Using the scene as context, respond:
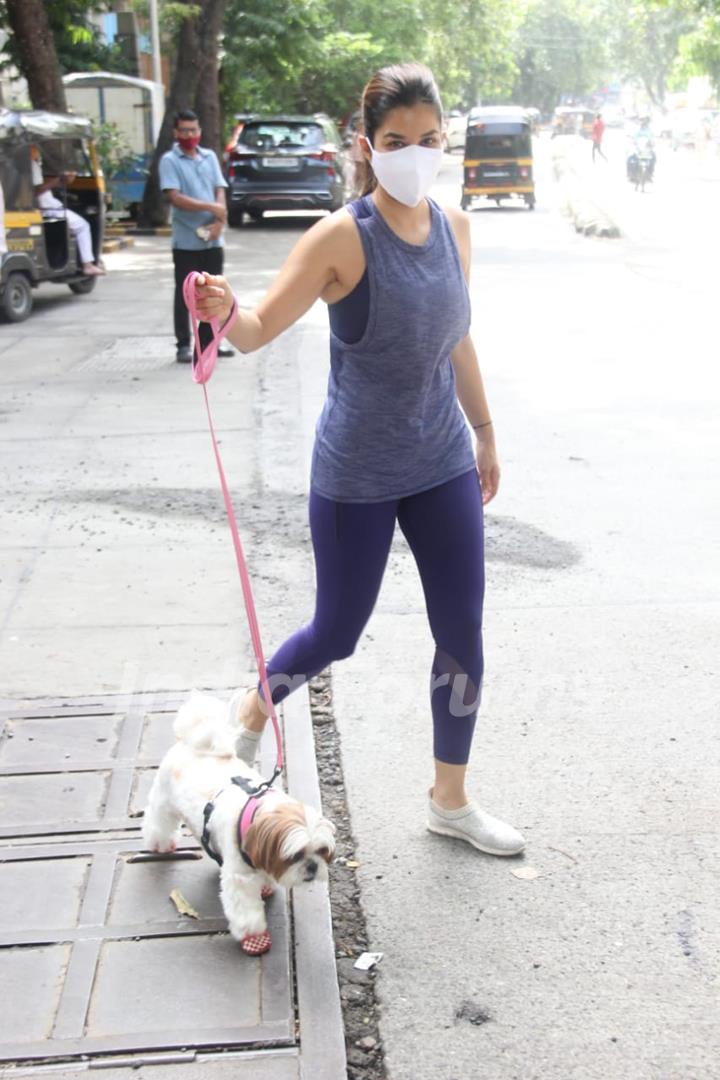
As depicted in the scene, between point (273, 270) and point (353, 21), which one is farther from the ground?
point (353, 21)

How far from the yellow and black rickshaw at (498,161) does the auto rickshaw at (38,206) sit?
15.8 meters

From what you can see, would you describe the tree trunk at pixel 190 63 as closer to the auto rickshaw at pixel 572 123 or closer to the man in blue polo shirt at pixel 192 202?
the man in blue polo shirt at pixel 192 202

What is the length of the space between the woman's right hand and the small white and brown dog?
102 cm

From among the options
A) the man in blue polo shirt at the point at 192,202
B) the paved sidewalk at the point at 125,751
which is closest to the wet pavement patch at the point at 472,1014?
the paved sidewalk at the point at 125,751

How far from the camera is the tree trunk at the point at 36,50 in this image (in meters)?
19.0

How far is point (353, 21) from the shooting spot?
148 feet

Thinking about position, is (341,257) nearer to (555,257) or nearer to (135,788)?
(135,788)

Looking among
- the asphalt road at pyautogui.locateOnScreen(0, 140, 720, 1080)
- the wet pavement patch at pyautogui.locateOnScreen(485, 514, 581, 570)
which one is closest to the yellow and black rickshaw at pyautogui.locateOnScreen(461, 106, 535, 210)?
the asphalt road at pyautogui.locateOnScreen(0, 140, 720, 1080)

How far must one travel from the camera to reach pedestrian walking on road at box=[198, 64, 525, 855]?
3.17 metres

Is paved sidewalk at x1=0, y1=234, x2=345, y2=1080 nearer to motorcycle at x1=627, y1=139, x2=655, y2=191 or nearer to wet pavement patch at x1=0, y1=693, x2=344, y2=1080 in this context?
wet pavement patch at x1=0, y1=693, x2=344, y2=1080

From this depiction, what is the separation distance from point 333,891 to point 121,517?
3.70 metres

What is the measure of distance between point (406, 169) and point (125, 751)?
200 centimetres

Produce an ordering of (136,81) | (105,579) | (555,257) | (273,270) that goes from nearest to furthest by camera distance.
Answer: (105,579), (273,270), (555,257), (136,81)

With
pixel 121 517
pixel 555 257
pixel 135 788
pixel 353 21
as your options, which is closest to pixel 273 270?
pixel 555 257
